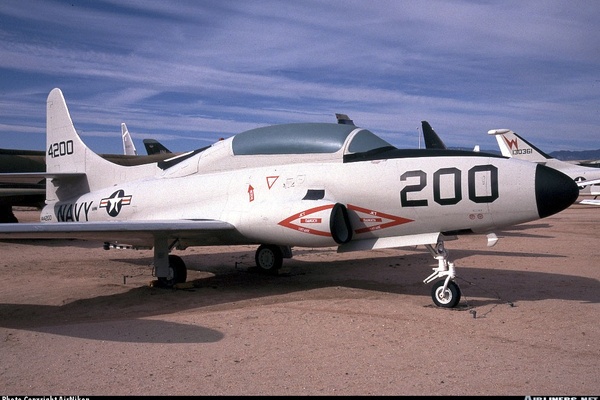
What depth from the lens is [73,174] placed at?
11.8 m

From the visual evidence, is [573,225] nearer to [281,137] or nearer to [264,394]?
[281,137]

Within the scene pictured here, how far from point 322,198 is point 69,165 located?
717 centimetres

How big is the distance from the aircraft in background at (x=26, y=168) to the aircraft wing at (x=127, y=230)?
32.2 feet

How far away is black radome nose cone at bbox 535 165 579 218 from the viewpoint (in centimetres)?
677

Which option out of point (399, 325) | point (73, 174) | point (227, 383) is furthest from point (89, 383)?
point (73, 174)

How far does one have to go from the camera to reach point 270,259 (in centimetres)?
1116

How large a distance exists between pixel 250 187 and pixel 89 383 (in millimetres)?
4831

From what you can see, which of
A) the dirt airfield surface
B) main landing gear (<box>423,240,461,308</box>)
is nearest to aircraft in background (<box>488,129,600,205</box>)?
the dirt airfield surface

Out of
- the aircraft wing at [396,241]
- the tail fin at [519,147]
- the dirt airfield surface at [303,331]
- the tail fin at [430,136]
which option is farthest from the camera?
the tail fin at [519,147]

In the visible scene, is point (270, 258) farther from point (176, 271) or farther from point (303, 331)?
point (303, 331)

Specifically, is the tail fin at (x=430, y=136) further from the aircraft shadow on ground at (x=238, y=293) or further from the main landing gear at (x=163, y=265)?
the main landing gear at (x=163, y=265)

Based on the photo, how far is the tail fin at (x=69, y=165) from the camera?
38.0 ft

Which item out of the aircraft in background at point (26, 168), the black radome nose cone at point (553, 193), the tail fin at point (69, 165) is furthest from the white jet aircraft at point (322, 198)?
the aircraft in background at point (26, 168)

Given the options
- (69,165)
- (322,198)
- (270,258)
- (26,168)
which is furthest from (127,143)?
(322,198)
